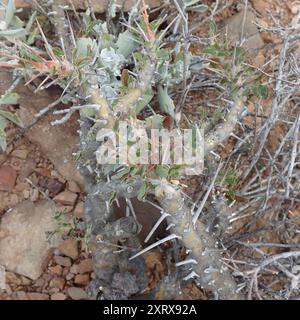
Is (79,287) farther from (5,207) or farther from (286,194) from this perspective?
(286,194)

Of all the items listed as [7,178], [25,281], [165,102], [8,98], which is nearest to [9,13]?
[8,98]

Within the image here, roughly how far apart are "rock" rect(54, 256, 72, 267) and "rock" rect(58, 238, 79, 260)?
0.02 metres

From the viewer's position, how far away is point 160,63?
1.43 meters

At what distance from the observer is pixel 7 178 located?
5.81 feet

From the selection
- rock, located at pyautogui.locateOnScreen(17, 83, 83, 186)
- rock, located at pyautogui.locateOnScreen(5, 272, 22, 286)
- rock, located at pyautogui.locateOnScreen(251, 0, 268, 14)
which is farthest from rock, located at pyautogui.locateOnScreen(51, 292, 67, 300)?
rock, located at pyautogui.locateOnScreen(251, 0, 268, 14)

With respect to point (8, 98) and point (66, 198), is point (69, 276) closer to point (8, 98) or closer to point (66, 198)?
point (66, 198)

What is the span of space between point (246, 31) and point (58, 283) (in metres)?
1.10

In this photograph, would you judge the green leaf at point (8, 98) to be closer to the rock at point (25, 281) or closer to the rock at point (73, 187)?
the rock at point (73, 187)

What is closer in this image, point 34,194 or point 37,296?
point 37,296

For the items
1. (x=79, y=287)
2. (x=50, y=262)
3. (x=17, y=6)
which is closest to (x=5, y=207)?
(x=50, y=262)

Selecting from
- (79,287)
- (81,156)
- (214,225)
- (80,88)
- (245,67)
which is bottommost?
(79,287)

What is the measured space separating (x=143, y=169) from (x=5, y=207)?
783mm
